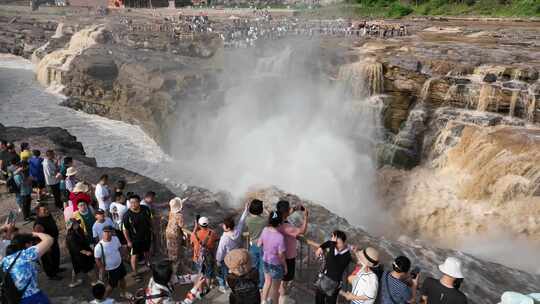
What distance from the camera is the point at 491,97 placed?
47.1ft

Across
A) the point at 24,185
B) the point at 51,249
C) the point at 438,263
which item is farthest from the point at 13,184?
the point at 438,263

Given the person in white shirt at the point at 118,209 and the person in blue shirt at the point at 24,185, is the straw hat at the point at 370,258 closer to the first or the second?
the person in white shirt at the point at 118,209

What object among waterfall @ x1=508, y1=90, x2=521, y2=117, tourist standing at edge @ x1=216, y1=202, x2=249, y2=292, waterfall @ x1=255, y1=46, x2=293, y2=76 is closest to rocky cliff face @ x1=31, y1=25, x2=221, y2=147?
waterfall @ x1=255, y1=46, x2=293, y2=76

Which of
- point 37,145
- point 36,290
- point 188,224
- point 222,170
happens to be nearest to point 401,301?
point 36,290

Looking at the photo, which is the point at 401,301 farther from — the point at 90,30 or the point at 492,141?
the point at 90,30

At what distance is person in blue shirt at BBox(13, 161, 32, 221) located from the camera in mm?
8242

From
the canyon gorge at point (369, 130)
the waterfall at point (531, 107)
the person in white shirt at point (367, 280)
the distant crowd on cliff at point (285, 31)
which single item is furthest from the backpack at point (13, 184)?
the distant crowd on cliff at point (285, 31)

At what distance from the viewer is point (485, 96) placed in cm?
1448

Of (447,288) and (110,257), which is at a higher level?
(447,288)

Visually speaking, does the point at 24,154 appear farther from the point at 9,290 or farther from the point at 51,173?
the point at 9,290

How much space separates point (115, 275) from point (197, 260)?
110 centimetres

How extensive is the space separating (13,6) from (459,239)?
69982mm

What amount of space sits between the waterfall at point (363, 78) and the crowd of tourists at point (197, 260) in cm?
1137

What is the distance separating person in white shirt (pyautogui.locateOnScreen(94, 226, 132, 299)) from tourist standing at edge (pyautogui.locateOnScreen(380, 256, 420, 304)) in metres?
3.08
